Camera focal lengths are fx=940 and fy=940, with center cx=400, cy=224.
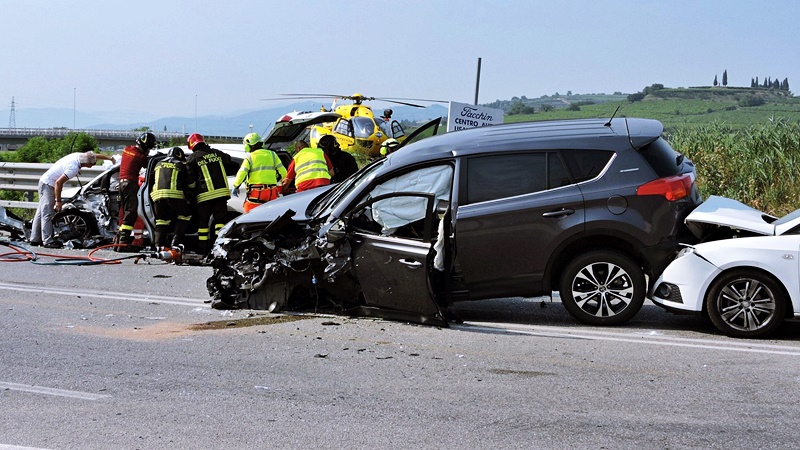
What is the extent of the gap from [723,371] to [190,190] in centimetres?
848

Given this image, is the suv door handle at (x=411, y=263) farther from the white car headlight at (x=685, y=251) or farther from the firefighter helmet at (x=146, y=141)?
the firefighter helmet at (x=146, y=141)

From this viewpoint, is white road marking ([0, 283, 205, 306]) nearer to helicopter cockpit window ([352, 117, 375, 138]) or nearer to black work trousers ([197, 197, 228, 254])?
black work trousers ([197, 197, 228, 254])

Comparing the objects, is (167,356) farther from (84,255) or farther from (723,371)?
(84,255)

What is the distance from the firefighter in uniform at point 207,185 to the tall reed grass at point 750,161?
914cm

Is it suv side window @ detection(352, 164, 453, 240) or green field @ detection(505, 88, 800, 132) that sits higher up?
green field @ detection(505, 88, 800, 132)

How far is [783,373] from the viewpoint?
6.88 m

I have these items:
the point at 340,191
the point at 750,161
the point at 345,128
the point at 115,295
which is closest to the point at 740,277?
the point at 340,191

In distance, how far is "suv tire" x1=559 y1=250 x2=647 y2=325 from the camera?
8.58 meters

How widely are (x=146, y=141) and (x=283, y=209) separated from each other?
17.7 feet

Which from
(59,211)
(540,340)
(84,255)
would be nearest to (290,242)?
(540,340)

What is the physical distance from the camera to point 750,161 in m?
17.1

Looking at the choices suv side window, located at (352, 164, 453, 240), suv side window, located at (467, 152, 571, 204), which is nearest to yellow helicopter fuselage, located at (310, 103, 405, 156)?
suv side window, located at (352, 164, 453, 240)

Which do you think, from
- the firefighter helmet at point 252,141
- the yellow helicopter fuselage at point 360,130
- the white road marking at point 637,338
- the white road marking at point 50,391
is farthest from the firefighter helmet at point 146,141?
the yellow helicopter fuselage at point 360,130

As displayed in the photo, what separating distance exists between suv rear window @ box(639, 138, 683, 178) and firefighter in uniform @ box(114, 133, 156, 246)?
812 cm
